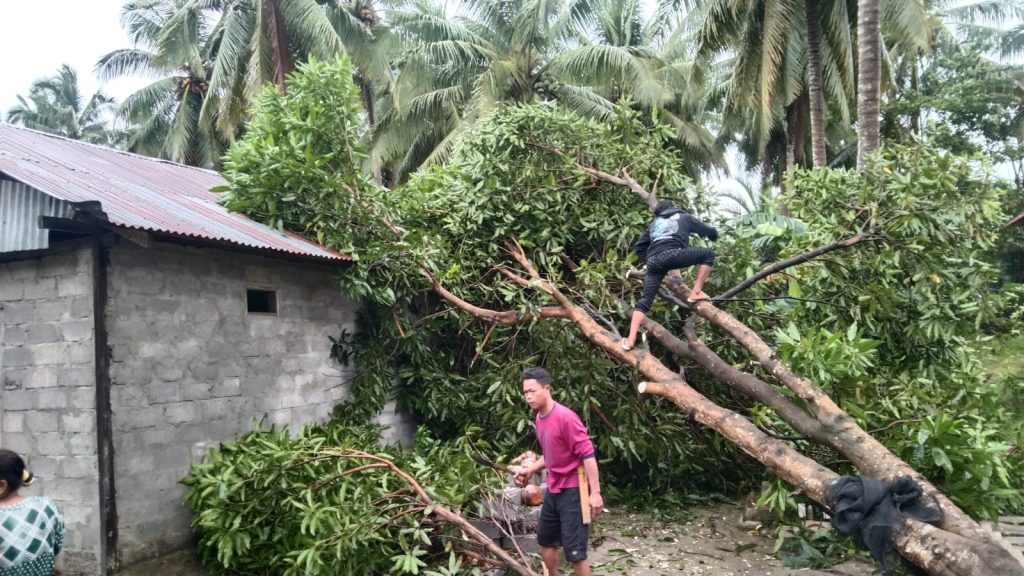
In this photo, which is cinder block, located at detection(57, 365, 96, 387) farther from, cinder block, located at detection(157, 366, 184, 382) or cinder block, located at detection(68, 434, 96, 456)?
cinder block, located at detection(157, 366, 184, 382)

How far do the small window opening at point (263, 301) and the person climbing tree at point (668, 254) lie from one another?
117 inches

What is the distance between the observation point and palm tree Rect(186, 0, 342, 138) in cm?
1522

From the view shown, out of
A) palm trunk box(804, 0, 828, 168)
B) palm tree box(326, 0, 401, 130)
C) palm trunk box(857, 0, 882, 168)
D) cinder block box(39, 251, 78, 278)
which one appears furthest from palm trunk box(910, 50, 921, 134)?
cinder block box(39, 251, 78, 278)

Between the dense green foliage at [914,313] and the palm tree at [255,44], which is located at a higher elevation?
the palm tree at [255,44]

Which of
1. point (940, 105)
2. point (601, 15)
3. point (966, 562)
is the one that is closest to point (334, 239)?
point (966, 562)

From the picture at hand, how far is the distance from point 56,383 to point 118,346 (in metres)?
0.50

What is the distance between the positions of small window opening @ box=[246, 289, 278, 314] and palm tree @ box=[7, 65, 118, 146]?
27888mm

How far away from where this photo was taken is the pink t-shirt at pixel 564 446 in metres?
3.94

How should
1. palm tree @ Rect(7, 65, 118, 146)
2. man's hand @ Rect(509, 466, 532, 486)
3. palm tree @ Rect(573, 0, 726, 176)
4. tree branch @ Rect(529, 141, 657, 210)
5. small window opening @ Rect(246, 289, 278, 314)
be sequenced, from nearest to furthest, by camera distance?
man's hand @ Rect(509, 466, 532, 486) < small window opening @ Rect(246, 289, 278, 314) < tree branch @ Rect(529, 141, 657, 210) < palm tree @ Rect(573, 0, 726, 176) < palm tree @ Rect(7, 65, 118, 146)

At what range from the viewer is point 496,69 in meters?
15.5

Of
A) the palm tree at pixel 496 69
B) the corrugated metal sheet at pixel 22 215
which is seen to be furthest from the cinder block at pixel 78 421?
the palm tree at pixel 496 69

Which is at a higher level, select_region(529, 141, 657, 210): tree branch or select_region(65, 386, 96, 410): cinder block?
select_region(529, 141, 657, 210): tree branch

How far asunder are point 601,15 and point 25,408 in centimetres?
1623

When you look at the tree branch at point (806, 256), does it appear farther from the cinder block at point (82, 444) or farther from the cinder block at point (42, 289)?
the cinder block at point (42, 289)
